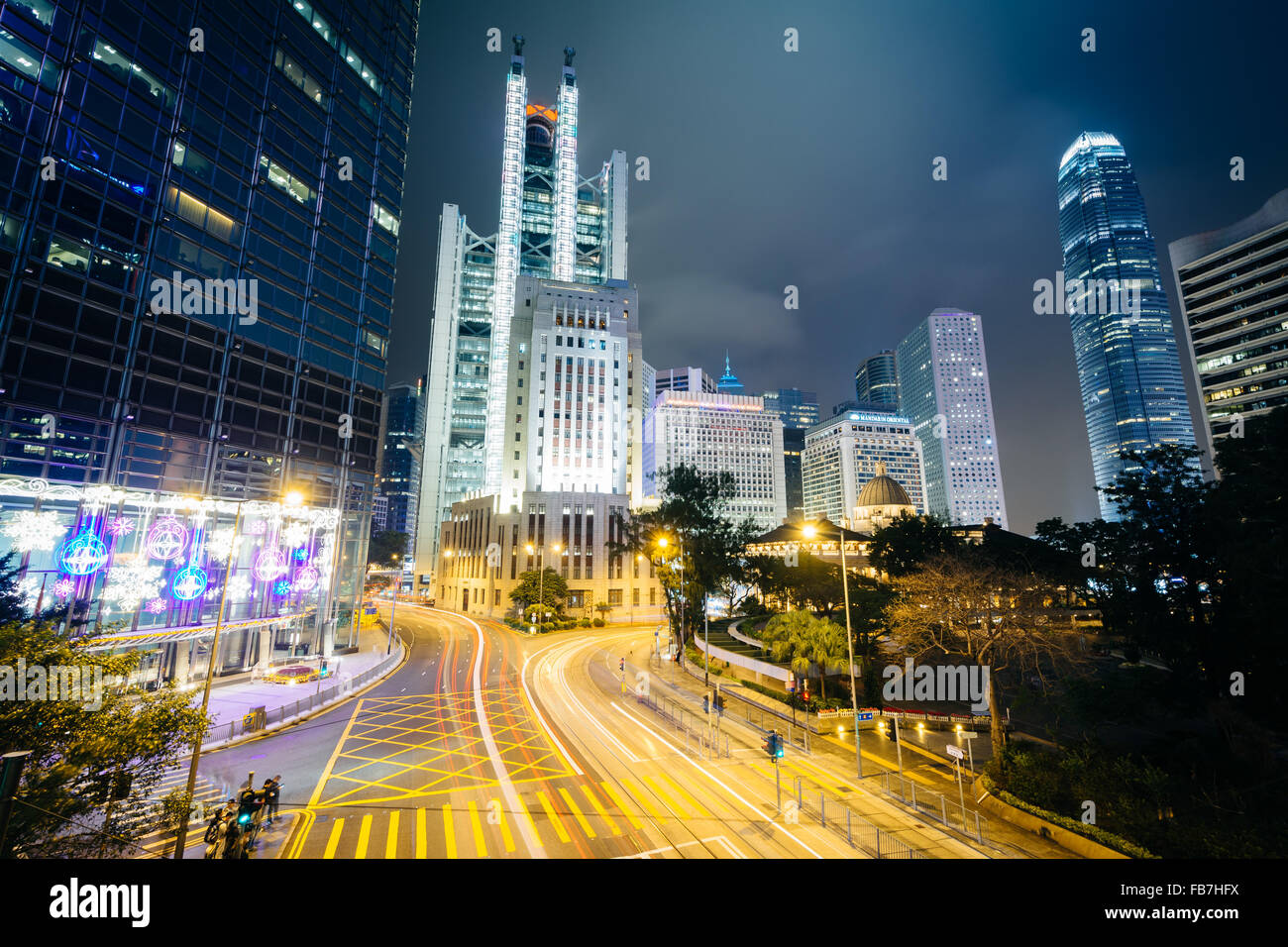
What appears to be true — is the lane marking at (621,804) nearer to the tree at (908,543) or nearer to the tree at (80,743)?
the tree at (80,743)

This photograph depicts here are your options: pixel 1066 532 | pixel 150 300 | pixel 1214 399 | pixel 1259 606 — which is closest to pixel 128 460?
pixel 150 300

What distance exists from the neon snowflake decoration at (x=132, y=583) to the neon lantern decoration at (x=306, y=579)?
29.0 feet

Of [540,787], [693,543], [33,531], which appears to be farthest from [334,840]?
[693,543]

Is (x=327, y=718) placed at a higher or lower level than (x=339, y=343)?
lower

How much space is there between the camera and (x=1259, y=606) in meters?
18.0

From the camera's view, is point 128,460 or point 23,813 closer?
point 23,813

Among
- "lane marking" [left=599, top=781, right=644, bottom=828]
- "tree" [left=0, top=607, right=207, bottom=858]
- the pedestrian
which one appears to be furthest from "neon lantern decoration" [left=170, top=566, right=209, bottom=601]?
"lane marking" [left=599, top=781, right=644, bottom=828]

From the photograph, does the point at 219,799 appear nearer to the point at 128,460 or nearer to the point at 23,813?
the point at 23,813

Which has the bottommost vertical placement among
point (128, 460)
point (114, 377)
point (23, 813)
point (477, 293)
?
point (23, 813)

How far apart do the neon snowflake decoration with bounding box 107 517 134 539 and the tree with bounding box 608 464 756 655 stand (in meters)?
35.1

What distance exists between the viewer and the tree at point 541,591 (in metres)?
65.2

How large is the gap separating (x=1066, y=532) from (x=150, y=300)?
242 feet

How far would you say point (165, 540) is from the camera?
103 ft

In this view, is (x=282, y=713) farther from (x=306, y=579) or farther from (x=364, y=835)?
(x=306, y=579)
